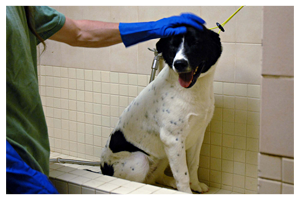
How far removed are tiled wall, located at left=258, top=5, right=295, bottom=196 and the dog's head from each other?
0.80 metres

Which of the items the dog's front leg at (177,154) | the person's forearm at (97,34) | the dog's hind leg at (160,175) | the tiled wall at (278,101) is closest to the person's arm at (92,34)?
the person's forearm at (97,34)

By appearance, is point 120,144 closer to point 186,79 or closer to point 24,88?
point 186,79

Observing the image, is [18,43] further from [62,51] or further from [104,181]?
[62,51]

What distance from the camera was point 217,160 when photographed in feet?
7.09

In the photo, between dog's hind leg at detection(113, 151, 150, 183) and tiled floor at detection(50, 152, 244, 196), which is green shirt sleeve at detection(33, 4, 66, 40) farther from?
dog's hind leg at detection(113, 151, 150, 183)

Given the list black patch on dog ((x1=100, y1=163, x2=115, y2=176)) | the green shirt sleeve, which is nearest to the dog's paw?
black patch on dog ((x1=100, y1=163, x2=115, y2=176))

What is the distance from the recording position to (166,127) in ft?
5.66

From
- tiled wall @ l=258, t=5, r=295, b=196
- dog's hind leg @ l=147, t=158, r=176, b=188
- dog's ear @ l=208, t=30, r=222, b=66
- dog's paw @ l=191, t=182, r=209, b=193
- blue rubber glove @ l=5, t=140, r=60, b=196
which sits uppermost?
dog's ear @ l=208, t=30, r=222, b=66

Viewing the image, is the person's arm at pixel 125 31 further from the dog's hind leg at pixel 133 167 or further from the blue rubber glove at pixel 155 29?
the dog's hind leg at pixel 133 167

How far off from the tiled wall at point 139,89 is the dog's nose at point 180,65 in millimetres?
553

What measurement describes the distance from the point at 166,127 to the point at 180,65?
358 mm

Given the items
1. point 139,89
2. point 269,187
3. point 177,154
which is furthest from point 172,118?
point 269,187

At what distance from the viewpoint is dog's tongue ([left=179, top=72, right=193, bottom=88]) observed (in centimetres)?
163
